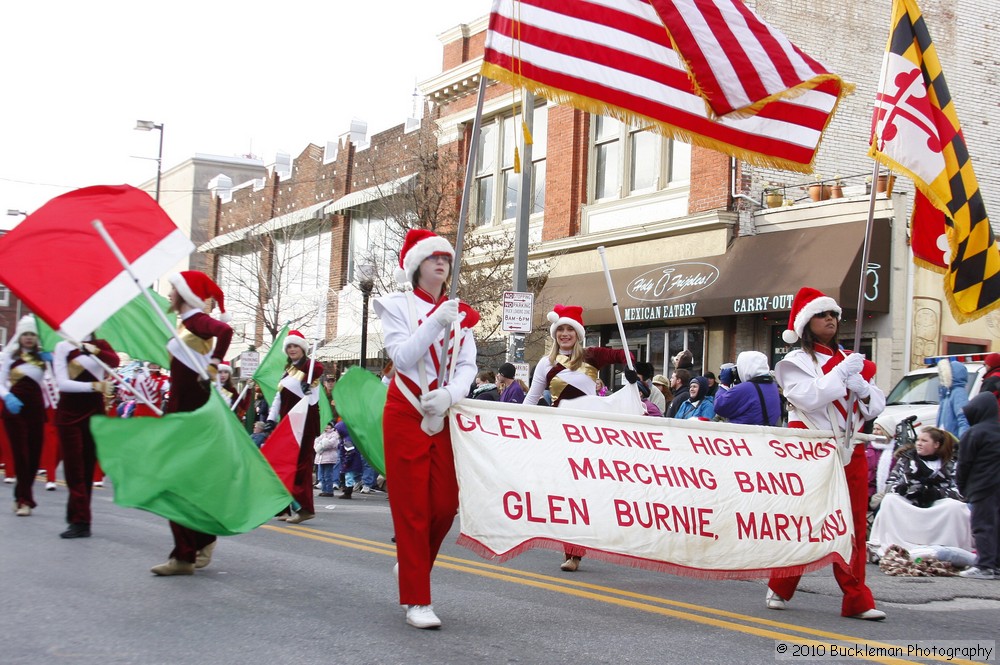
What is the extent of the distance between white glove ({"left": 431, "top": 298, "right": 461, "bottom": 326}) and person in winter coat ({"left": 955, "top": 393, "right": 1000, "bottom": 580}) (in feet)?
19.9

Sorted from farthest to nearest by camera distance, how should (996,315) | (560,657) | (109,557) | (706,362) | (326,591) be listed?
(706,362) → (996,315) → (109,557) → (326,591) → (560,657)

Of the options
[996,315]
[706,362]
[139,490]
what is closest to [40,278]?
[139,490]

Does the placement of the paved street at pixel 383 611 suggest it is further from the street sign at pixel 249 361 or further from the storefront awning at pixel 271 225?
the storefront awning at pixel 271 225

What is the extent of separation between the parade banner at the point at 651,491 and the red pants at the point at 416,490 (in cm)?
9

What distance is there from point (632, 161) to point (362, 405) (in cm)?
1664

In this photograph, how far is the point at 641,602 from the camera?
22.0ft

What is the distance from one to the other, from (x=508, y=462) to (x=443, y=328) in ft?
2.80

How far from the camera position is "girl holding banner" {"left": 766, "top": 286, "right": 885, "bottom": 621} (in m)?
6.44

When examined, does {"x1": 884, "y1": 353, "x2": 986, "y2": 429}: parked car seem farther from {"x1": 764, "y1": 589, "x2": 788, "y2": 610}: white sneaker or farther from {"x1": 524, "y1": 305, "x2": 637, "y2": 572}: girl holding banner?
{"x1": 764, "y1": 589, "x2": 788, "y2": 610}: white sneaker

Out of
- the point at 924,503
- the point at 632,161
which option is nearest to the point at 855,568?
the point at 924,503

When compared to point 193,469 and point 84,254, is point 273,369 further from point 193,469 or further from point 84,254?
point 193,469

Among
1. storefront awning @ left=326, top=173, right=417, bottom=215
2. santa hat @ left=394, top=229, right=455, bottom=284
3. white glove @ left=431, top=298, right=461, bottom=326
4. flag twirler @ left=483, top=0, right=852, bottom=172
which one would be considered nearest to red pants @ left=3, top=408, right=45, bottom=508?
santa hat @ left=394, top=229, right=455, bottom=284

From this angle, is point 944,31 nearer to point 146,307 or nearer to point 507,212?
point 507,212

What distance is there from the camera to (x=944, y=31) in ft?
72.2
